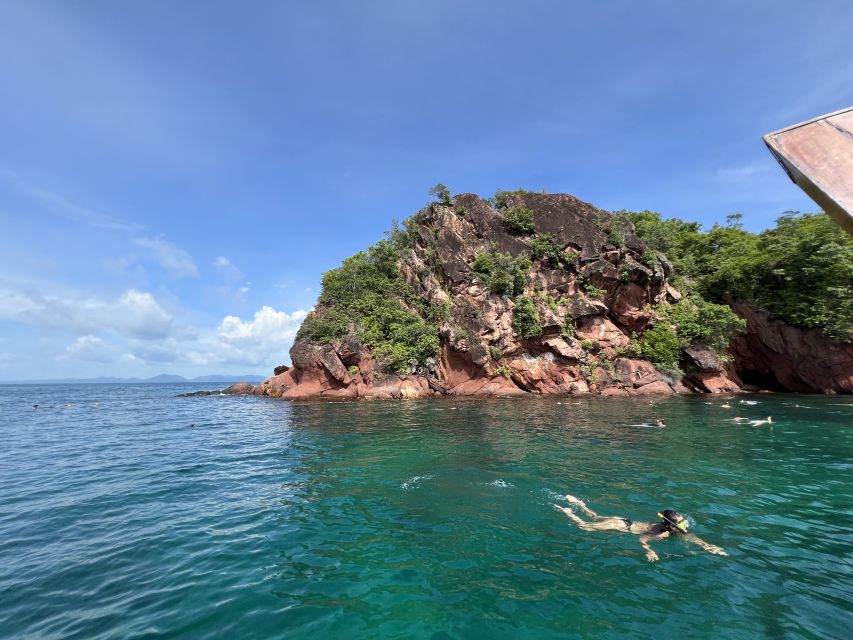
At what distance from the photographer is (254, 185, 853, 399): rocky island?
35375mm

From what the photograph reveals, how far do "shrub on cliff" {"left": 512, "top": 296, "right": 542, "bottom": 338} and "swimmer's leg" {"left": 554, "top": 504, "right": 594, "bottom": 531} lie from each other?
92.1 ft

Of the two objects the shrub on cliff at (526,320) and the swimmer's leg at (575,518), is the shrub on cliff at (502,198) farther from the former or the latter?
the swimmer's leg at (575,518)

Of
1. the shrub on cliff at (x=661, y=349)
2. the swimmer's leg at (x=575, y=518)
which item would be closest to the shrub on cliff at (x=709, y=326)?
the shrub on cliff at (x=661, y=349)

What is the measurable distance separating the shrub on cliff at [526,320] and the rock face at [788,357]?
20.7 metres

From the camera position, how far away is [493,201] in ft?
157

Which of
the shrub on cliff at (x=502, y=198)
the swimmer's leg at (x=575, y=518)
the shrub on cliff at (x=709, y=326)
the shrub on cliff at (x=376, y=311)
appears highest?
the shrub on cliff at (x=502, y=198)

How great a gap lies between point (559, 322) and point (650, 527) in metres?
30.5

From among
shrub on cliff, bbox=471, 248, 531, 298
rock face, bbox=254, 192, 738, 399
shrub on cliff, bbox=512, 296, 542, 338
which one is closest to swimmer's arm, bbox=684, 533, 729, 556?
rock face, bbox=254, 192, 738, 399

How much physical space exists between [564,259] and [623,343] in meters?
10.8

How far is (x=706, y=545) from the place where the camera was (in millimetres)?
7570

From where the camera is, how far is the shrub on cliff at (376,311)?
3812 centimetres

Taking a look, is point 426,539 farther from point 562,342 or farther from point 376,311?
point 376,311

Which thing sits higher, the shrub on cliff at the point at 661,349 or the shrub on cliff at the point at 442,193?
the shrub on cliff at the point at 442,193

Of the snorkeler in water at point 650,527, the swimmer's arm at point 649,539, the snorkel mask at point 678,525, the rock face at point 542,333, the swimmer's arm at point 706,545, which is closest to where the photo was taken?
the swimmer's arm at point 706,545
